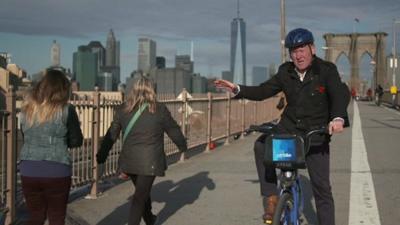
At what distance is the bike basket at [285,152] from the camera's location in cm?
513

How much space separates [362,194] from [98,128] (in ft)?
12.4

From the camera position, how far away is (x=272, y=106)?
2733 centimetres

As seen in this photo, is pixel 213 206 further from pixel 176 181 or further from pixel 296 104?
pixel 296 104

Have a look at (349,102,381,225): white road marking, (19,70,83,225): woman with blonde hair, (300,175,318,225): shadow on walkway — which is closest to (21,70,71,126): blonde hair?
(19,70,83,225): woman with blonde hair

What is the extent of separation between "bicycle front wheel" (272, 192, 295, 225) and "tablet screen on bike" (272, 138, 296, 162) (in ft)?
0.99

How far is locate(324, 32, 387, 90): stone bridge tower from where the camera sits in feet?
441

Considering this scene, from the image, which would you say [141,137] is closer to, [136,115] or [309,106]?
[136,115]

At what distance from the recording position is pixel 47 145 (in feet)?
16.5

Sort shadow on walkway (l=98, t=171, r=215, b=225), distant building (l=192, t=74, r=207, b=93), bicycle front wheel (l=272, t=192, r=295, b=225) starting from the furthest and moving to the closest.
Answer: distant building (l=192, t=74, r=207, b=93) < shadow on walkway (l=98, t=171, r=215, b=225) < bicycle front wheel (l=272, t=192, r=295, b=225)

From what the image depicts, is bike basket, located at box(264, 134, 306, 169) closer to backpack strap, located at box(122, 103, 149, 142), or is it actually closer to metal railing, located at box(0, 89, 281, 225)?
backpack strap, located at box(122, 103, 149, 142)

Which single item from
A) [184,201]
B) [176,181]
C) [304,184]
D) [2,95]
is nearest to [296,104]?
[2,95]

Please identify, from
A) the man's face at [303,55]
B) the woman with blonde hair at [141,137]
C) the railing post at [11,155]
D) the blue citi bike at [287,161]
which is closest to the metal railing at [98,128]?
the railing post at [11,155]

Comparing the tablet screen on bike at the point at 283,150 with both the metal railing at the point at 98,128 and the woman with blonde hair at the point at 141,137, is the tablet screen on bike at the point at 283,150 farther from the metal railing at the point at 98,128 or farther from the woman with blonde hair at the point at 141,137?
the metal railing at the point at 98,128

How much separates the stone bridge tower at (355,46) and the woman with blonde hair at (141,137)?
128 meters
